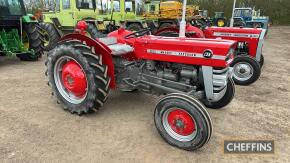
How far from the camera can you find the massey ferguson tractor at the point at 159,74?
10.2 ft

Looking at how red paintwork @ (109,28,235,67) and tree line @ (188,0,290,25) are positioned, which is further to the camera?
tree line @ (188,0,290,25)

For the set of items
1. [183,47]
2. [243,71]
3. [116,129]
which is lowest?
[116,129]

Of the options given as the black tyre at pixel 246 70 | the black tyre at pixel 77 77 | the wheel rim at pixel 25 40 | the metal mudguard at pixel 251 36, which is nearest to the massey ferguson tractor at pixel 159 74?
the black tyre at pixel 77 77

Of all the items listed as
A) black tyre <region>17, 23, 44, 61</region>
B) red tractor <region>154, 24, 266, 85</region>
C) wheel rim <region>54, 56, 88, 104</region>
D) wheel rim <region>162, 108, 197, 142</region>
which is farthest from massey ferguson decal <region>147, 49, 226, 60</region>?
black tyre <region>17, 23, 44, 61</region>

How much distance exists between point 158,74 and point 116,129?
95cm

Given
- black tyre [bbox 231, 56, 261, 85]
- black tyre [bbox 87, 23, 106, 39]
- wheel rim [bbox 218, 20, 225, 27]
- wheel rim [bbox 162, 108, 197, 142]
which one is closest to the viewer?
wheel rim [bbox 162, 108, 197, 142]

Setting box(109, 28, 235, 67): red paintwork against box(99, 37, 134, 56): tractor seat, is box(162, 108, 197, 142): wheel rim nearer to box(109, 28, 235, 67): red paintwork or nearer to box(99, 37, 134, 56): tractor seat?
box(109, 28, 235, 67): red paintwork

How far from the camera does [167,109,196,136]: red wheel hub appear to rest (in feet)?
10.1

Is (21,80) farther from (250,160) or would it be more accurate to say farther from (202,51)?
(250,160)

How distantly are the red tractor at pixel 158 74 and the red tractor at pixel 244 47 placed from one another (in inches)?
77.1

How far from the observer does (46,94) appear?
4.89 m

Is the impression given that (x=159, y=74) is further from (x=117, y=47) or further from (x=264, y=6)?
(x=264, y=6)

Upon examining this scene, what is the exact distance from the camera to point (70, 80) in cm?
405

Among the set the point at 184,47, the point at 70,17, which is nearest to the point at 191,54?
the point at 184,47
